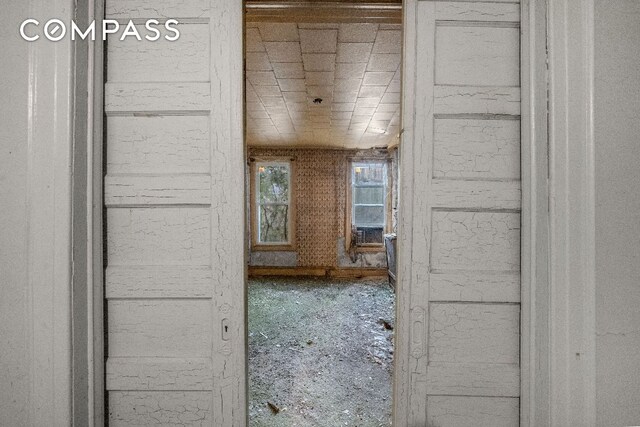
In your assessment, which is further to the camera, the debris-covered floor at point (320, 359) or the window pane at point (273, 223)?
the window pane at point (273, 223)

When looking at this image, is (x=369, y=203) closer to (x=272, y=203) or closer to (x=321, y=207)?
(x=321, y=207)

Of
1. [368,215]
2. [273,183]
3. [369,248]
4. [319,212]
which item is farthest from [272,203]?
[369,248]

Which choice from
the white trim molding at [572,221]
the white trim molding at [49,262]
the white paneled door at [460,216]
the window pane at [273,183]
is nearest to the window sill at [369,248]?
the window pane at [273,183]

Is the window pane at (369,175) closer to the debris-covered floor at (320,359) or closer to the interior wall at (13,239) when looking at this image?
the debris-covered floor at (320,359)

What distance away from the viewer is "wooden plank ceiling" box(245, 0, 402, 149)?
70.8 inches

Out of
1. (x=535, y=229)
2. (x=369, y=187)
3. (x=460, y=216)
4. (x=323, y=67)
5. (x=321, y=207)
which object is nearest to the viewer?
(x=535, y=229)

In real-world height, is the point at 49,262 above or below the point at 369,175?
below

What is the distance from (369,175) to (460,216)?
610 cm

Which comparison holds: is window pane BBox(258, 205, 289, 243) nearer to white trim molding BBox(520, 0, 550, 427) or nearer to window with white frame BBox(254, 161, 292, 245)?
window with white frame BBox(254, 161, 292, 245)

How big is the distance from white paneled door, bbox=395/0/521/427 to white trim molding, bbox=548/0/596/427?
6.0 inches

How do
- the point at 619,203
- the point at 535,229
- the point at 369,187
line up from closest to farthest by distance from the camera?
the point at 619,203 → the point at 535,229 → the point at 369,187

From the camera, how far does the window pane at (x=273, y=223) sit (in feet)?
24.1

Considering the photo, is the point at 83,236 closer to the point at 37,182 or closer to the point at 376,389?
the point at 37,182

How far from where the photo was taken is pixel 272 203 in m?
7.32
